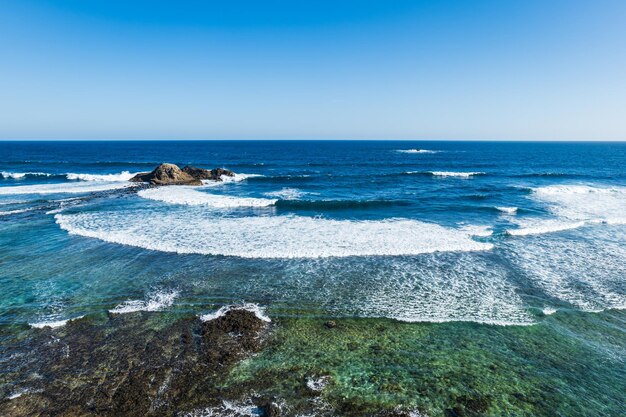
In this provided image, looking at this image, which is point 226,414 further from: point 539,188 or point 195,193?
point 539,188

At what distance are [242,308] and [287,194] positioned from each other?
79.4ft

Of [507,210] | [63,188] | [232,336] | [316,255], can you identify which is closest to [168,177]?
[63,188]

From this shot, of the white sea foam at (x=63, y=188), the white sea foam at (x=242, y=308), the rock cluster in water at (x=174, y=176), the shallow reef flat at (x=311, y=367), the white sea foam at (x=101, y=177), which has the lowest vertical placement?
the shallow reef flat at (x=311, y=367)

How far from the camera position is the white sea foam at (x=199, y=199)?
28953 mm

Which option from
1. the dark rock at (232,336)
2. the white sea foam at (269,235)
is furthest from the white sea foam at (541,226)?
the dark rock at (232,336)

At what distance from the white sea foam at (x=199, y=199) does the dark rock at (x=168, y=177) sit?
4346mm

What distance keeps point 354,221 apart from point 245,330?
14.9m

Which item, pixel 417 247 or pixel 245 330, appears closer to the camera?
pixel 245 330

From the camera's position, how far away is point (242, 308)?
36.2 ft

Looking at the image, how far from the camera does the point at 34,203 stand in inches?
1107

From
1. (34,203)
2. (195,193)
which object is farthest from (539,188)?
(34,203)

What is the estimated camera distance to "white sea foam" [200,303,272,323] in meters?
10.5

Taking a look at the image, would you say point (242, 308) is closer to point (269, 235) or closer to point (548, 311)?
point (269, 235)

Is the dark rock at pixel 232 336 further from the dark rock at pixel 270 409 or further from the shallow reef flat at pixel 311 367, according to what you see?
the dark rock at pixel 270 409
